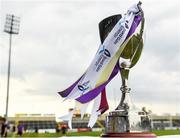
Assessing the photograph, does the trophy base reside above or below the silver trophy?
below

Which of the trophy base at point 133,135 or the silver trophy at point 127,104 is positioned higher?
the silver trophy at point 127,104

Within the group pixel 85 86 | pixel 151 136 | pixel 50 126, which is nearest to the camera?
pixel 151 136

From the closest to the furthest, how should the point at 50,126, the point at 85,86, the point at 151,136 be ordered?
1. the point at 151,136
2. the point at 85,86
3. the point at 50,126

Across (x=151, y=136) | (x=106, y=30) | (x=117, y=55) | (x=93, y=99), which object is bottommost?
(x=151, y=136)

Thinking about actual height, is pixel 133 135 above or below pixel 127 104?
below

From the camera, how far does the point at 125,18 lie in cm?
770

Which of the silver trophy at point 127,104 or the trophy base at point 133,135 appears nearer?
the trophy base at point 133,135

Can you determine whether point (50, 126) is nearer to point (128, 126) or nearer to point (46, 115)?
point (46, 115)

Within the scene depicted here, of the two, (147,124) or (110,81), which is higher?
(110,81)

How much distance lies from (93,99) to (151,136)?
1242mm

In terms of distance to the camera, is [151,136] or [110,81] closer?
[151,136]

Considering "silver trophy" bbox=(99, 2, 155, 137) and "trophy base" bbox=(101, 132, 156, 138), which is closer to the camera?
"trophy base" bbox=(101, 132, 156, 138)

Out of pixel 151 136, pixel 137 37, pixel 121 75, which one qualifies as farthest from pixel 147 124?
pixel 137 37

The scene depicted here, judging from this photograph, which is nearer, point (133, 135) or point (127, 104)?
point (133, 135)
